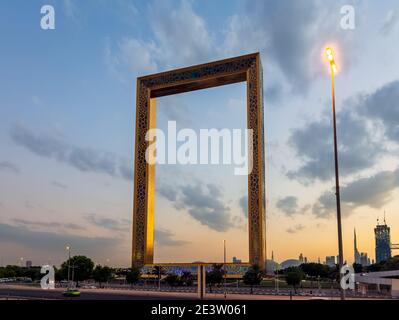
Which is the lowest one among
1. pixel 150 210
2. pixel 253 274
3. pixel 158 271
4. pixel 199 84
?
pixel 158 271

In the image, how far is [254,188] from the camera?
5366 cm

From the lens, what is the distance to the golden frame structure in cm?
5322

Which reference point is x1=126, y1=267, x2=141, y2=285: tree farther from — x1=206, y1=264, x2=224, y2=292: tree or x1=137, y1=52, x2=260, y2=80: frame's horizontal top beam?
x1=137, y1=52, x2=260, y2=80: frame's horizontal top beam

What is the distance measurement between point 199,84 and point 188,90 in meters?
2.48

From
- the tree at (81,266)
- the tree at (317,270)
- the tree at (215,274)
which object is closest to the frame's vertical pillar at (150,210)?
the tree at (215,274)

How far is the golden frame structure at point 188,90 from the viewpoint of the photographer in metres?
53.2

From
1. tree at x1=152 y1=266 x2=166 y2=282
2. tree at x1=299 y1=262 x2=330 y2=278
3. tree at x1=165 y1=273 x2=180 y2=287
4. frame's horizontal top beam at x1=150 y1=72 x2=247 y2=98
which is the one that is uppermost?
frame's horizontal top beam at x1=150 y1=72 x2=247 y2=98

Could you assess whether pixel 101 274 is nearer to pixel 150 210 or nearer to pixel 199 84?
pixel 150 210

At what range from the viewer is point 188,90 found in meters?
64.3

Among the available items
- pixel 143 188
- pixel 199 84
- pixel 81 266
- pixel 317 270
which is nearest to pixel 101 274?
pixel 81 266

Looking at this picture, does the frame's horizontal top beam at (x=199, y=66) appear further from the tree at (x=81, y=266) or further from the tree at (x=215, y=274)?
the tree at (x=81, y=266)

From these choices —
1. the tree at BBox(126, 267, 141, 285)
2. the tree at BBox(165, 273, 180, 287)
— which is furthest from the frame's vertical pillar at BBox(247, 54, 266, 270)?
the tree at BBox(126, 267, 141, 285)

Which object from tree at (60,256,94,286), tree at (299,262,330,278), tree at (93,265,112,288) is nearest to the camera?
A: tree at (93,265,112,288)
